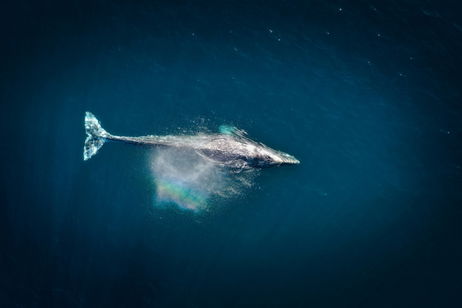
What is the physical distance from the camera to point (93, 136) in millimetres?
28031

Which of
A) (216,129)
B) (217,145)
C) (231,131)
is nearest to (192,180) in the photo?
(217,145)

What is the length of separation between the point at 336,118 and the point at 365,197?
9.10 m

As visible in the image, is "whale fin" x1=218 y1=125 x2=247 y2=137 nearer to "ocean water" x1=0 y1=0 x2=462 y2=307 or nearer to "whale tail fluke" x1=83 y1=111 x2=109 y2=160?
"ocean water" x1=0 y1=0 x2=462 y2=307

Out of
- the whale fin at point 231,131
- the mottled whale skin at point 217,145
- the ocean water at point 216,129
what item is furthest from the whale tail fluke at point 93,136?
the whale fin at point 231,131

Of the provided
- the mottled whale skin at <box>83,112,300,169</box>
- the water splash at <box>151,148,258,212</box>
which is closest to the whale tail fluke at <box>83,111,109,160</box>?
the mottled whale skin at <box>83,112,300,169</box>

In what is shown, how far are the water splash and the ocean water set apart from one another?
0.66 feet

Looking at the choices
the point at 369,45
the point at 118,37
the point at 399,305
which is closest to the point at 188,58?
the point at 118,37

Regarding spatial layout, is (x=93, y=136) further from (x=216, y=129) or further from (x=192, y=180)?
(x=216, y=129)

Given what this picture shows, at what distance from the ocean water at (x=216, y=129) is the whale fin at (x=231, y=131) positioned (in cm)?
95

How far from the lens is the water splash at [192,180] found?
93.4 feet

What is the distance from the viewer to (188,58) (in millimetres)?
29609

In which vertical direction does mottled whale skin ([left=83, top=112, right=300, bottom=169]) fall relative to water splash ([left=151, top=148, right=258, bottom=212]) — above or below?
above

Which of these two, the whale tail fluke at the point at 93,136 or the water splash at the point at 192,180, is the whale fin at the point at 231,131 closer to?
the water splash at the point at 192,180

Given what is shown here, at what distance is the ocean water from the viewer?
28.6 metres
